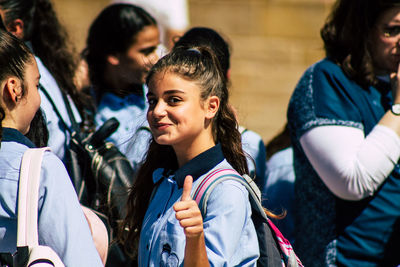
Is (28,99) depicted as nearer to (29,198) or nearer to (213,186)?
(29,198)

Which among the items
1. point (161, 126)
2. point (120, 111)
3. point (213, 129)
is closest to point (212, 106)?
point (213, 129)

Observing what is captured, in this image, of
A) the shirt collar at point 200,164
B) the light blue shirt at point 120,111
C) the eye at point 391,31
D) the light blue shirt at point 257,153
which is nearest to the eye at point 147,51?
the light blue shirt at point 120,111

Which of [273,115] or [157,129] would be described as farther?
[273,115]

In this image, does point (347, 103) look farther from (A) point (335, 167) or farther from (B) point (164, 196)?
(B) point (164, 196)

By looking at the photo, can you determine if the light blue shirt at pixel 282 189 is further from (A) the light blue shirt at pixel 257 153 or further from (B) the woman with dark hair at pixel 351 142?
(B) the woman with dark hair at pixel 351 142

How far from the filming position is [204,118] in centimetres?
265

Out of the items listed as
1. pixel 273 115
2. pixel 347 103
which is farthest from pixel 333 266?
pixel 273 115

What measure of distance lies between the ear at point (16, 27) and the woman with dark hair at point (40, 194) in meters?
1.17

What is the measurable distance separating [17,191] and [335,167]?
1547 millimetres

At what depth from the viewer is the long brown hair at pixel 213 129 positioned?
2.68 metres

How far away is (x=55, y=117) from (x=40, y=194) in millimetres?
1078

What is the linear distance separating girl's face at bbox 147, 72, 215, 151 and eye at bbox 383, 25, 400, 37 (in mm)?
1218

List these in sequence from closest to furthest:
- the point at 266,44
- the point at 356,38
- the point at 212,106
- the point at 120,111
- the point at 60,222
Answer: the point at 60,222 → the point at 212,106 → the point at 356,38 → the point at 120,111 → the point at 266,44

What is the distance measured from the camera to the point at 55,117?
3311mm
